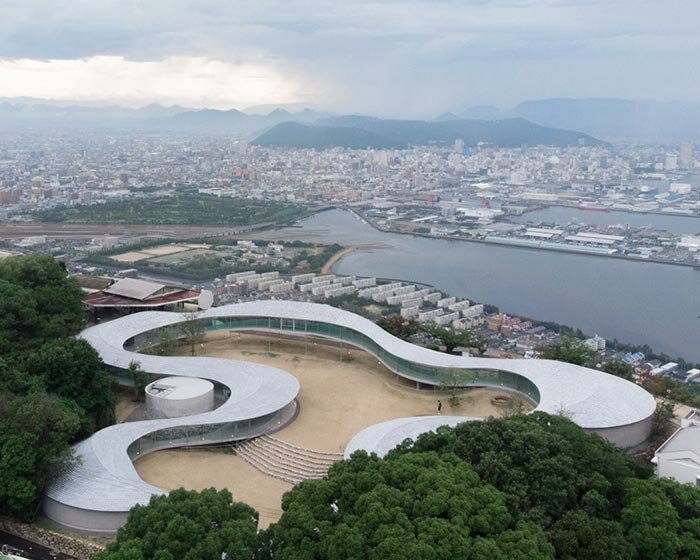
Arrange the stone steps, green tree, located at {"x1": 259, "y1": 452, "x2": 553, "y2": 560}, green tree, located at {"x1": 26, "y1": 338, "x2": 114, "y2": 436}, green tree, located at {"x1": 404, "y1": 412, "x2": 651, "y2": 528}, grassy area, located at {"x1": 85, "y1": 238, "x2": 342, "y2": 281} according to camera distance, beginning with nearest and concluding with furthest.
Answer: green tree, located at {"x1": 259, "y1": 452, "x2": 553, "y2": 560} < green tree, located at {"x1": 404, "y1": 412, "x2": 651, "y2": 528} < the stone steps < green tree, located at {"x1": 26, "y1": 338, "x2": 114, "y2": 436} < grassy area, located at {"x1": 85, "y1": 238, "x2": 342, "y2": 281}

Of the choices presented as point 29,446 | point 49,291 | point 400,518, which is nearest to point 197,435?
point 29,446

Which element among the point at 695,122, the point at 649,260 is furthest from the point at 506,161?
the point at 695,122

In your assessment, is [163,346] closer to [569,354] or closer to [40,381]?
[40,381]

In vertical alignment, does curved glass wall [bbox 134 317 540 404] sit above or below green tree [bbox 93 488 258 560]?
below

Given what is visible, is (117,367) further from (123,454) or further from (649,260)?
(649,260)

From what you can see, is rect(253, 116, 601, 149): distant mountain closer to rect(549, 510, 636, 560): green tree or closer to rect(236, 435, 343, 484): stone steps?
rect(236, 435, 343, 484): stone steps

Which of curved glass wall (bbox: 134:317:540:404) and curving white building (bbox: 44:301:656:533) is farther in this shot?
curved glass wall (bbox: 134:317:540:404)

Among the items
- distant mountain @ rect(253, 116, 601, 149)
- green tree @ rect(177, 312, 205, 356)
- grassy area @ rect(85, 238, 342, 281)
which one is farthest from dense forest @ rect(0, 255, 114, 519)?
distant mountain @ rect(253, 116, 601, 149)
